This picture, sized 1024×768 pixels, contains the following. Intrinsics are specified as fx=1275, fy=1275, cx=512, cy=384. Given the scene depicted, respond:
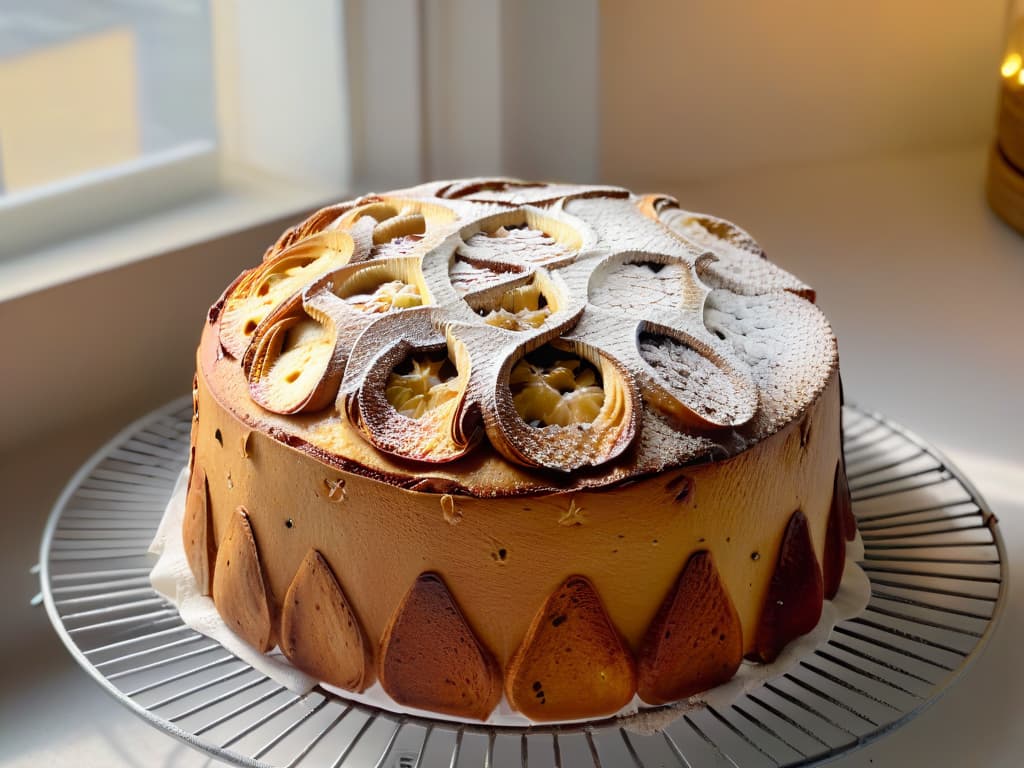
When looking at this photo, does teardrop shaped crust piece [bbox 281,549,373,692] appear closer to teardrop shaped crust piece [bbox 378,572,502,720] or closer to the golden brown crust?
teardrop shaped crust piece [bbox 378,572,502,720]

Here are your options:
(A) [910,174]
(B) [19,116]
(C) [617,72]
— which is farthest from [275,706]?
(A) [910,174]

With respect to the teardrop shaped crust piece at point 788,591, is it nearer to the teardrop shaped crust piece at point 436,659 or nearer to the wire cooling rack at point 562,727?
the wire cooling rack at point 562,727

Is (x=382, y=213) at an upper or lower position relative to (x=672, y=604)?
upper

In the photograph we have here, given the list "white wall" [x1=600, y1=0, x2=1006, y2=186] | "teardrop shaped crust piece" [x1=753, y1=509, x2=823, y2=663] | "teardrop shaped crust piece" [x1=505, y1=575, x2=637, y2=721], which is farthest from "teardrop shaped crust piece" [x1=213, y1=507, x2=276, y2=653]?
"white wall" [x1=600, y1=0, x2=1006, y2=186]

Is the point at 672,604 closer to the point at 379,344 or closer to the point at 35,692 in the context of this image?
the point at 379,344

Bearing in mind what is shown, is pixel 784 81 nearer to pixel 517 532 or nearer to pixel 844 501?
pixel 844 501

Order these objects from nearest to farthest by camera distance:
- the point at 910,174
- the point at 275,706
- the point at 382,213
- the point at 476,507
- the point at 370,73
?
the point at 476,507, the point at 275,706, the point at 382,213, the point at 370,73, the point at 910,174

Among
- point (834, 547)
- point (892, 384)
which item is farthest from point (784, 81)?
point (834, 547)

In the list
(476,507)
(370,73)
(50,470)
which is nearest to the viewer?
(476,507)
